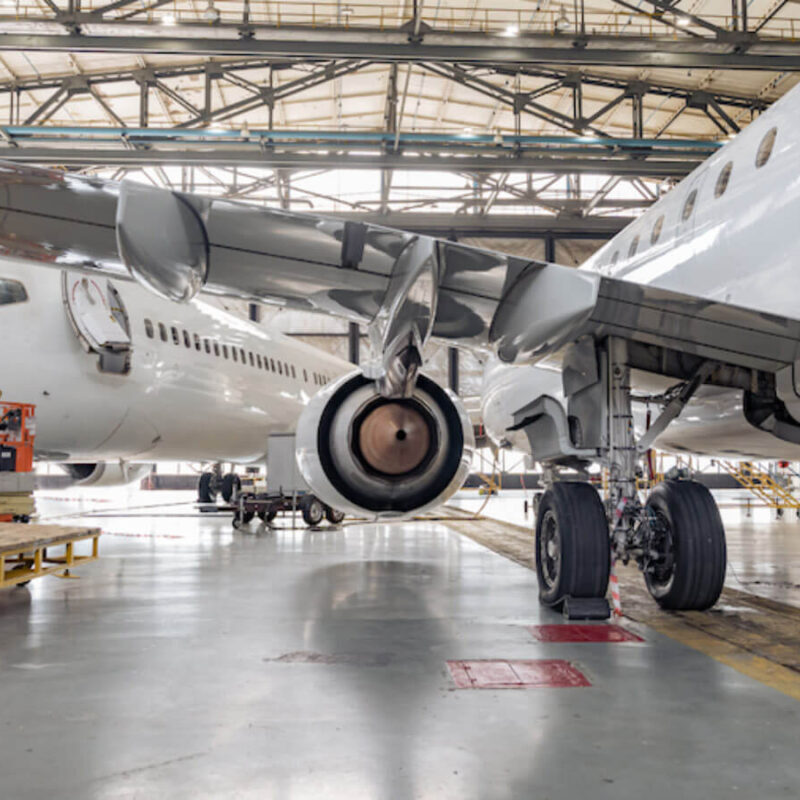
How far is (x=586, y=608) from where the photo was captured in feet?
16.7

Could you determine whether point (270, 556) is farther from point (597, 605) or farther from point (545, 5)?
point (545, 5)

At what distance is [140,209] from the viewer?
343cm

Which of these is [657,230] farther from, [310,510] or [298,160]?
[298,160]

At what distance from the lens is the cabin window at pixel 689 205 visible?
537 cm

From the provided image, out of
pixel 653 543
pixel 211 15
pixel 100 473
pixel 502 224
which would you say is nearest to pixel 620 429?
pixel 653 543

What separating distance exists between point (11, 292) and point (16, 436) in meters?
1.48

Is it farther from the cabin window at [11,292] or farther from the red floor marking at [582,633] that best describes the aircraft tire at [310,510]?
the red floor marking at [582,633]

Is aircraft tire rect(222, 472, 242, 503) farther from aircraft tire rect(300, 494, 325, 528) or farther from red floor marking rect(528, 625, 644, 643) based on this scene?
red floor marking rect(528, 625, 644, 643)

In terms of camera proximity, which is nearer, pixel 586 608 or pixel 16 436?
pixel 586 608

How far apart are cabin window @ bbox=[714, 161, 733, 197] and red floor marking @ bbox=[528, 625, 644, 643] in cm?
278

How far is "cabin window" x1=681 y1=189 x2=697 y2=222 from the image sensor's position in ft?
17.6

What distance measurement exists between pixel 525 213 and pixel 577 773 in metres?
28.2

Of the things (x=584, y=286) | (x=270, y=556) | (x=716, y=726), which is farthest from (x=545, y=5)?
(x=716, y=726)

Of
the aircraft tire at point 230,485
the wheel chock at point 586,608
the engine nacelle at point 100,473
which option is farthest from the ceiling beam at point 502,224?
the wheel chock at point 586,608
